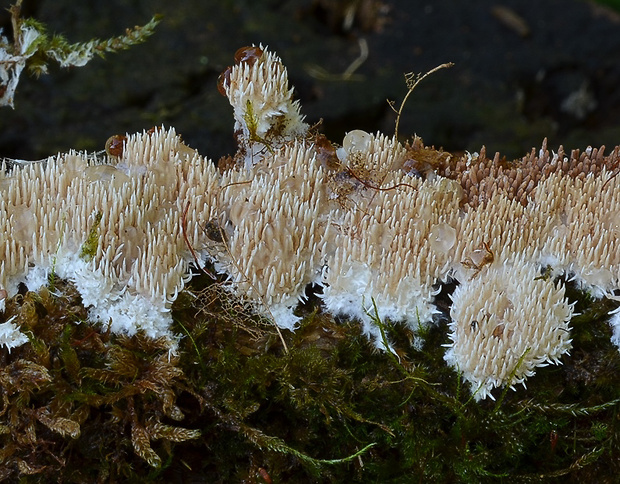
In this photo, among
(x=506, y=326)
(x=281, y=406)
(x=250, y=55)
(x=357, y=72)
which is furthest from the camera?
(x=357, y=72)

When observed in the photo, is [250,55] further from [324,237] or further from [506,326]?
[506,326]

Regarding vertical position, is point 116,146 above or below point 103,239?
above

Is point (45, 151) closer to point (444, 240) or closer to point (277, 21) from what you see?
point (277, 21)

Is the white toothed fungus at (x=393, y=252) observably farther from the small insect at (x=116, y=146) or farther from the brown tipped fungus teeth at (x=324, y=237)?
the small insect at (x=116, y=146)

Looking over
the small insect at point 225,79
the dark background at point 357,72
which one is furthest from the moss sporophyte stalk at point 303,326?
the dark background at point 357,72

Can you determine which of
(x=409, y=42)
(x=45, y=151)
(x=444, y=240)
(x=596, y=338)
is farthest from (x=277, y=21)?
(x=596, y=338)

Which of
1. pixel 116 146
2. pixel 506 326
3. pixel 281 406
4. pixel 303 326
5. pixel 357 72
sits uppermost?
pixel 357 72

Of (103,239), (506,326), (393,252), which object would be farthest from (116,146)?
(506,326)

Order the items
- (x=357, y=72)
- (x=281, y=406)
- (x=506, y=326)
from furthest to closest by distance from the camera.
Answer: (x=357, y=72) → (x=281, y=406) → (x=506, y=326)

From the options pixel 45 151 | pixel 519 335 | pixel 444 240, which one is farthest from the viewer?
pixel 45 151
